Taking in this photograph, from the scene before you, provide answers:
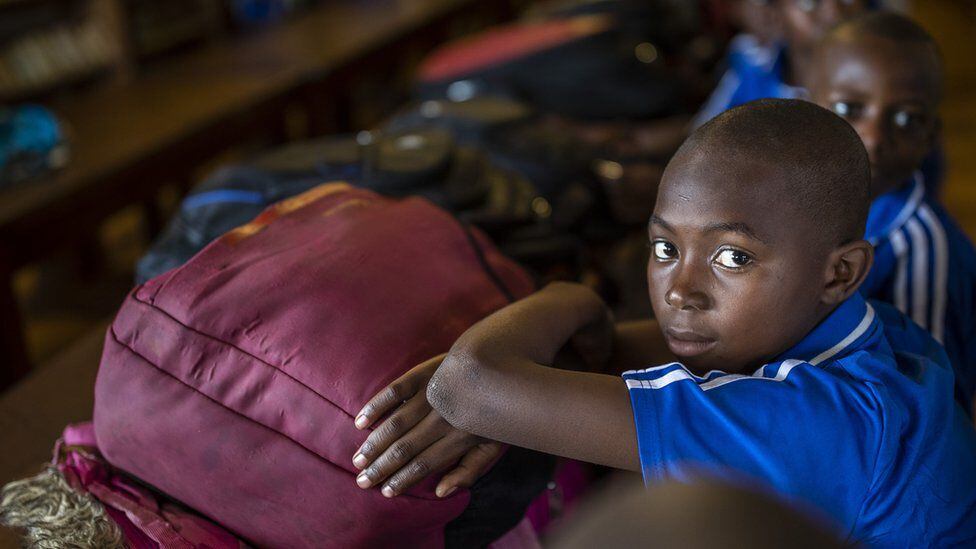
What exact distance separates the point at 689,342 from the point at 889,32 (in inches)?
26.8

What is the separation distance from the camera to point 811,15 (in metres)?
2.26

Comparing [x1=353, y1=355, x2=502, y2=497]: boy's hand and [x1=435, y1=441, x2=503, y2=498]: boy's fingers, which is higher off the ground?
[x1=353, y1=355, x2=502, y2=497]: boy's hand

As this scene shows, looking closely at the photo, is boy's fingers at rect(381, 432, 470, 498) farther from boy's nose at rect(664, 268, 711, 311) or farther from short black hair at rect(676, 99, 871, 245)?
short black hair at rect(676, 99, 871, 245)

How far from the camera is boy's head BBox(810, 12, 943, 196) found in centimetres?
138

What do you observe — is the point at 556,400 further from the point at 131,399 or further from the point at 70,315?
the point at 70,315

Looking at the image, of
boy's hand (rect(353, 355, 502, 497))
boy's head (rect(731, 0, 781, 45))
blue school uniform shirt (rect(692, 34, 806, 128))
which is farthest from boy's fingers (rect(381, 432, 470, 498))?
boy's head (rect(731, 0, 781, 45))

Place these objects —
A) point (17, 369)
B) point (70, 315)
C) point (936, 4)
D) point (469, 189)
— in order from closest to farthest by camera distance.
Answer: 1. point (469, 189)
2. point (17, 369)
3. point (70, 315)
4. point (936, 4)

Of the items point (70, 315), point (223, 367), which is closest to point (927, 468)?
point (223, 367)

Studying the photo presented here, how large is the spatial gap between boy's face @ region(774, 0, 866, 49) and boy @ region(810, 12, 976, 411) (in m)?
0.76

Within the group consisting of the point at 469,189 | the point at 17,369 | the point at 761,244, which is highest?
the point at 761,244

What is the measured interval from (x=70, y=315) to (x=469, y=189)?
203 centimetres

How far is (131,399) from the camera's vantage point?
1005 millimetres

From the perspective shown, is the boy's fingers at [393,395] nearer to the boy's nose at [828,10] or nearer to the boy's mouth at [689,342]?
the boy's mouth at [689,342]

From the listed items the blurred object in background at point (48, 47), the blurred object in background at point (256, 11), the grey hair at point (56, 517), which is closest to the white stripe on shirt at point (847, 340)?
the grey hair at point (56, 517)
